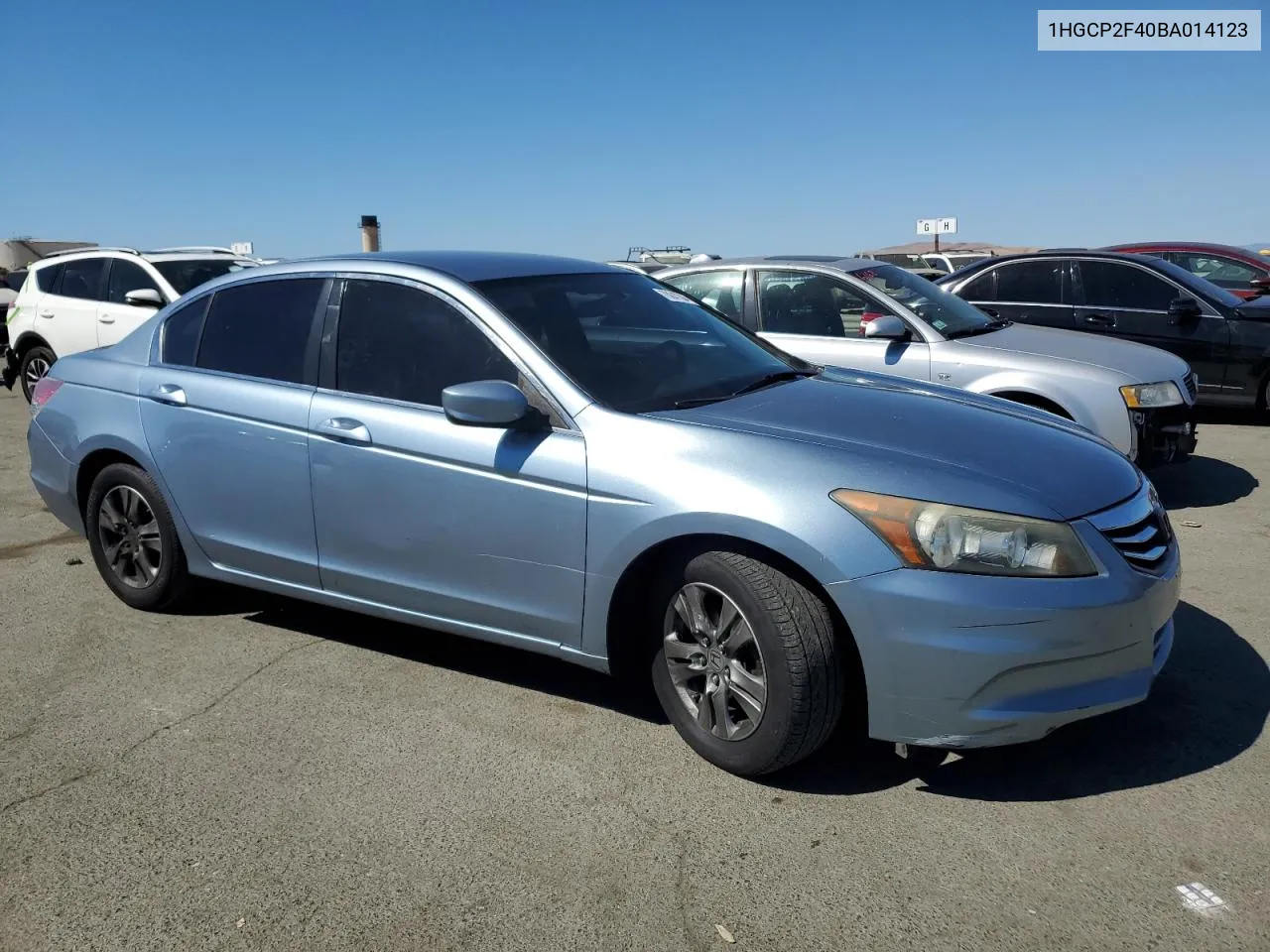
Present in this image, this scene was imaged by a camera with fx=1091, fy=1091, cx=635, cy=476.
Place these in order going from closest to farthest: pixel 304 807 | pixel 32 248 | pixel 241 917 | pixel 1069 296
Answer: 1. pixel 241 917
2. pixel 304 807
3. pixel 1069 296
4. pixel 32 248

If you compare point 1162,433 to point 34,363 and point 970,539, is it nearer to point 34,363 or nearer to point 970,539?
point 970,539

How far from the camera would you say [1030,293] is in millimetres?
9602

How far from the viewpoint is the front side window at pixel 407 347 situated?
12.7 ft

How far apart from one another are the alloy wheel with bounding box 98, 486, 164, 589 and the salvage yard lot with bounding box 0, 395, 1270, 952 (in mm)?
450

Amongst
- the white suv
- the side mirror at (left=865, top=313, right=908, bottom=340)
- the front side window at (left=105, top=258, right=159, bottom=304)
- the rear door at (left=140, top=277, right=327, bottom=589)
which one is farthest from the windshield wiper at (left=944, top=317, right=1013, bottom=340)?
the front side window at (left=105, top=258, right=159, bottom=304)

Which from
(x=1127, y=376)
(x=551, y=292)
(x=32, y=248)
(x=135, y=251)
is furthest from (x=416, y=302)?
(x=32, y=248)

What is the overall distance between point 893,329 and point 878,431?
3.53m

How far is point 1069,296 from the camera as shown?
952 cm

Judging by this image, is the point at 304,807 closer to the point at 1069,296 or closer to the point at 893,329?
the point at 893,329

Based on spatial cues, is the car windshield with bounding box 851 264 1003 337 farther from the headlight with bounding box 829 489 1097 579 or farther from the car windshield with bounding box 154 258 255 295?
the car windshield with bounding box 154 258 255 295

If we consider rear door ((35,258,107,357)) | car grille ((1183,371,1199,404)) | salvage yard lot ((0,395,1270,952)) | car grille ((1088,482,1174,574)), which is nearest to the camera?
salvage yard lot ((0,395,1270,952))

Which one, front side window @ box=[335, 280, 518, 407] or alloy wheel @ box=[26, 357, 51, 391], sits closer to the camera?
front side window @ box=[335, 280, 518, 407]

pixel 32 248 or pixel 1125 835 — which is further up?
pixel 32 248

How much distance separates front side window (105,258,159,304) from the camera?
1093cm
